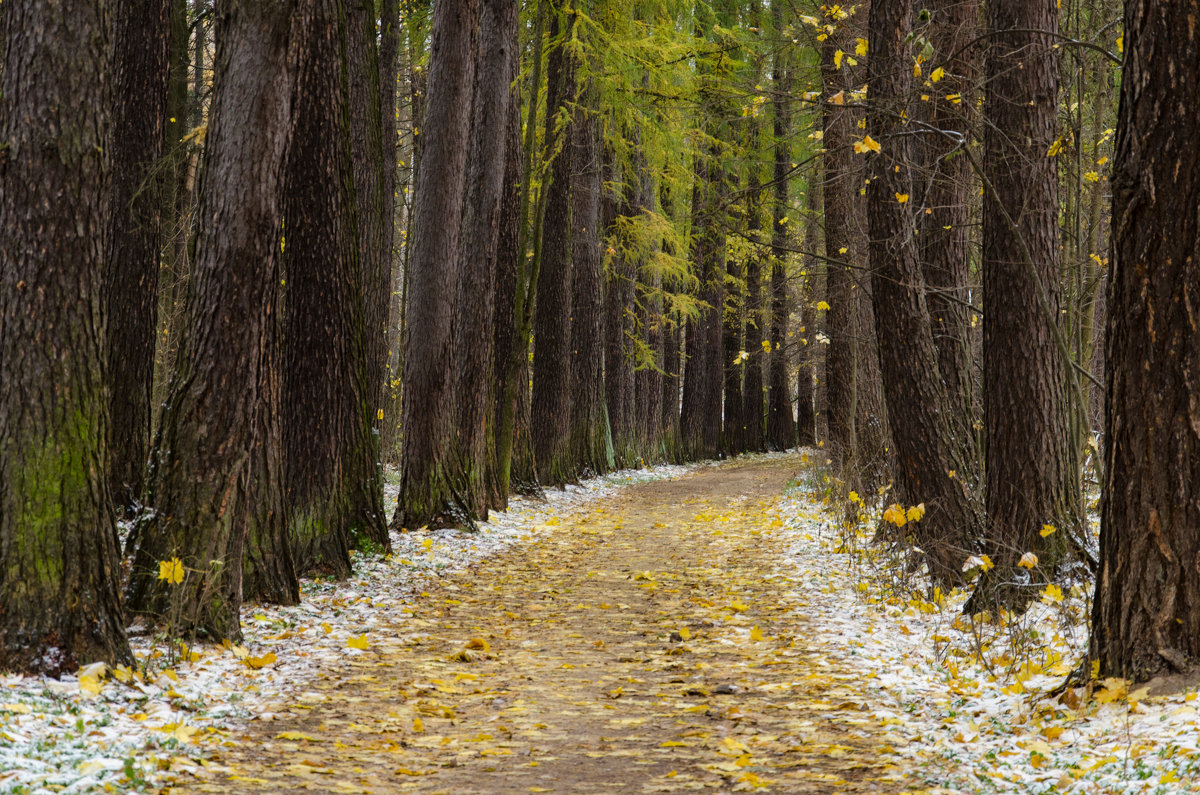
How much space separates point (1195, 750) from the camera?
11.9ft

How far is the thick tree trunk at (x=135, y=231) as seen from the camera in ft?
32.1

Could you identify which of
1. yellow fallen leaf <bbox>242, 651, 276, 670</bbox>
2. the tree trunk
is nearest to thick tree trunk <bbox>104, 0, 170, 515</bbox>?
yellow fallen leaf <bbox>242, 651, 276, 670</bbox>

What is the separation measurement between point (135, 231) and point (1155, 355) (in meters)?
9.35

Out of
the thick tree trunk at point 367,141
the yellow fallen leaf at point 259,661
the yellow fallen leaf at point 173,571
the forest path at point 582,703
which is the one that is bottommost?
the forest path at point 582,703

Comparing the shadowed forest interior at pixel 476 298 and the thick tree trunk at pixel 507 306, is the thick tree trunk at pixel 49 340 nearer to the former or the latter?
the shadowed forest interior at pixel 476 298

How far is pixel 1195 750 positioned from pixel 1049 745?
0.69 m

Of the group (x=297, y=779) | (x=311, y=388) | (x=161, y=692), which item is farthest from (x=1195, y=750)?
(x=311, y=388)

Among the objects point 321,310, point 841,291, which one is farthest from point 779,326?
point 321,310

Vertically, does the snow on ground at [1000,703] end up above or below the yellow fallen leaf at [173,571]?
below

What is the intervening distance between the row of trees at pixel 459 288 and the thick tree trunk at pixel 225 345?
0.02 m

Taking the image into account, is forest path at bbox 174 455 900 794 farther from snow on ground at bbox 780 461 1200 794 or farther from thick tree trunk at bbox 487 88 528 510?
thick tree trunk at bbox 487 88 528 510

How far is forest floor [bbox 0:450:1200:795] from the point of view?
13.1 ft

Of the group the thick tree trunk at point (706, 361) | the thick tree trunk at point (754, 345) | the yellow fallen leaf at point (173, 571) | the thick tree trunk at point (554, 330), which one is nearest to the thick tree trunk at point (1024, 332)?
the yellow fallen leaf at point (173, 571)

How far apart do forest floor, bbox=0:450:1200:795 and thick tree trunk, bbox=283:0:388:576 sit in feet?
2.44
